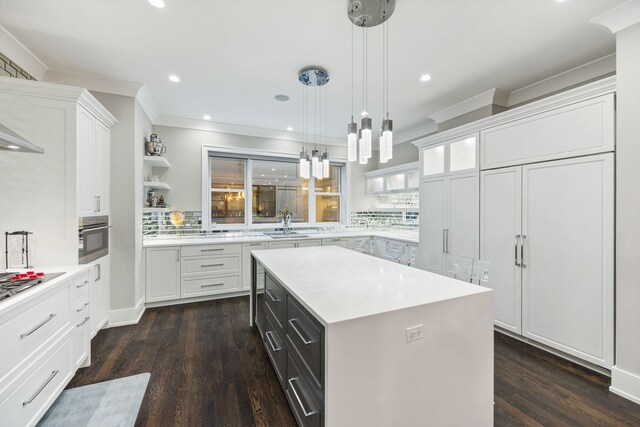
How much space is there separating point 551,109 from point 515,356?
2.23 m

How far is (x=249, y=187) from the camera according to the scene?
4922 mm

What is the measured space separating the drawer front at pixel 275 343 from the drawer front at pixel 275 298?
70mm

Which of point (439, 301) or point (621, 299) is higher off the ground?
point (439, 301)

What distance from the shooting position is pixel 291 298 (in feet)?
5.54

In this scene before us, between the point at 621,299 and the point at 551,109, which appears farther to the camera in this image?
the point at 551,109

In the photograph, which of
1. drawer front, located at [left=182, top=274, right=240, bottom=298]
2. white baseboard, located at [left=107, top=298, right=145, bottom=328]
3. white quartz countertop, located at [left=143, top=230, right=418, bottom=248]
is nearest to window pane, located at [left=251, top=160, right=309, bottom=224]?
white quartz countertop, located at [left=143, top=230, right=418, bottom=248]

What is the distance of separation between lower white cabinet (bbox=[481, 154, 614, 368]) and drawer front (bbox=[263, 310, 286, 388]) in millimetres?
2355

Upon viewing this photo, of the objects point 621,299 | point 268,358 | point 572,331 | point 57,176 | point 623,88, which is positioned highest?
point 623,88

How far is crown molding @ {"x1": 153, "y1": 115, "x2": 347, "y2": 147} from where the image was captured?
416 cm

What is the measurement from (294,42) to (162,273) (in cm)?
325

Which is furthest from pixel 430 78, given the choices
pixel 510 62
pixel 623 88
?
pixel 623 88

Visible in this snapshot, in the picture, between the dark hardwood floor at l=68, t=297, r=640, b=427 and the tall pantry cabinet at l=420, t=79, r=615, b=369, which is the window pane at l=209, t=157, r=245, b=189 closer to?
the dark hardwood floor at l=68, t=297, r=640, b=427

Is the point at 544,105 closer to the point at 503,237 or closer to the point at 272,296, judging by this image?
the point at 503,237

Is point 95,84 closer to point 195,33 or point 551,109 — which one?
point 195,33
